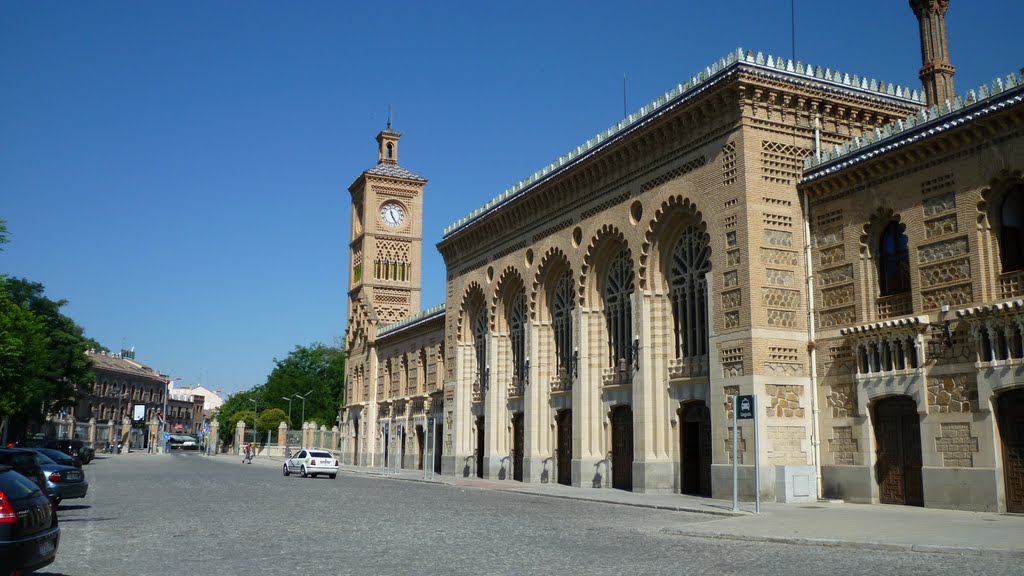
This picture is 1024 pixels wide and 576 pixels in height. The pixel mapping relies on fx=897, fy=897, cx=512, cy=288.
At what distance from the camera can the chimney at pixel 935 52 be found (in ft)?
87.2

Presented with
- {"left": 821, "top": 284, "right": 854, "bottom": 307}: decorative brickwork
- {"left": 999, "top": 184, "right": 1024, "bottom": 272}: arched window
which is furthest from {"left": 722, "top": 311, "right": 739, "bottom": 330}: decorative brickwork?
{"left": 999, "top": 184, "right": 1024, "bottom": 272}: arched window

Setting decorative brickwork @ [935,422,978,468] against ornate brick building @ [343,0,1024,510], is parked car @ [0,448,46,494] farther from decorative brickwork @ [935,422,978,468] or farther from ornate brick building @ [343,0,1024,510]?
decorative brickwork @ [935,422,978,468]

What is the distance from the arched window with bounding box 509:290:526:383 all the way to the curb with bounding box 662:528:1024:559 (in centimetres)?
2124

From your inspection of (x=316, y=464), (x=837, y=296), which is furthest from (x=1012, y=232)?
(x=316, y=464)

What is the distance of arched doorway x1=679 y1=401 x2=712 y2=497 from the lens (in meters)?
25.9

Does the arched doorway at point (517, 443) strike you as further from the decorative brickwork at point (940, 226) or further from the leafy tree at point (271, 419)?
the leafy tree at point (271, 419)

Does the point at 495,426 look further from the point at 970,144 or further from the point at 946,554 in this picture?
the point at 946,554

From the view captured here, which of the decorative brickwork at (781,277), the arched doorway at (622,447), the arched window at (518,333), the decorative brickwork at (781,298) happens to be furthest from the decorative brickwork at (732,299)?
the arched window at (518,333)

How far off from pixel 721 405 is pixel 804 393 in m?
2.15

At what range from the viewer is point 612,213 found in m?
30.1

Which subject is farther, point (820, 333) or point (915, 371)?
point (820, 333)

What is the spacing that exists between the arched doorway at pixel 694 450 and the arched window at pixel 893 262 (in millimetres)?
6380

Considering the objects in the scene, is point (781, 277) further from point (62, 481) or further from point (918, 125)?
point (62, 481)

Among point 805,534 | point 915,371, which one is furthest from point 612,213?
point 805,534
